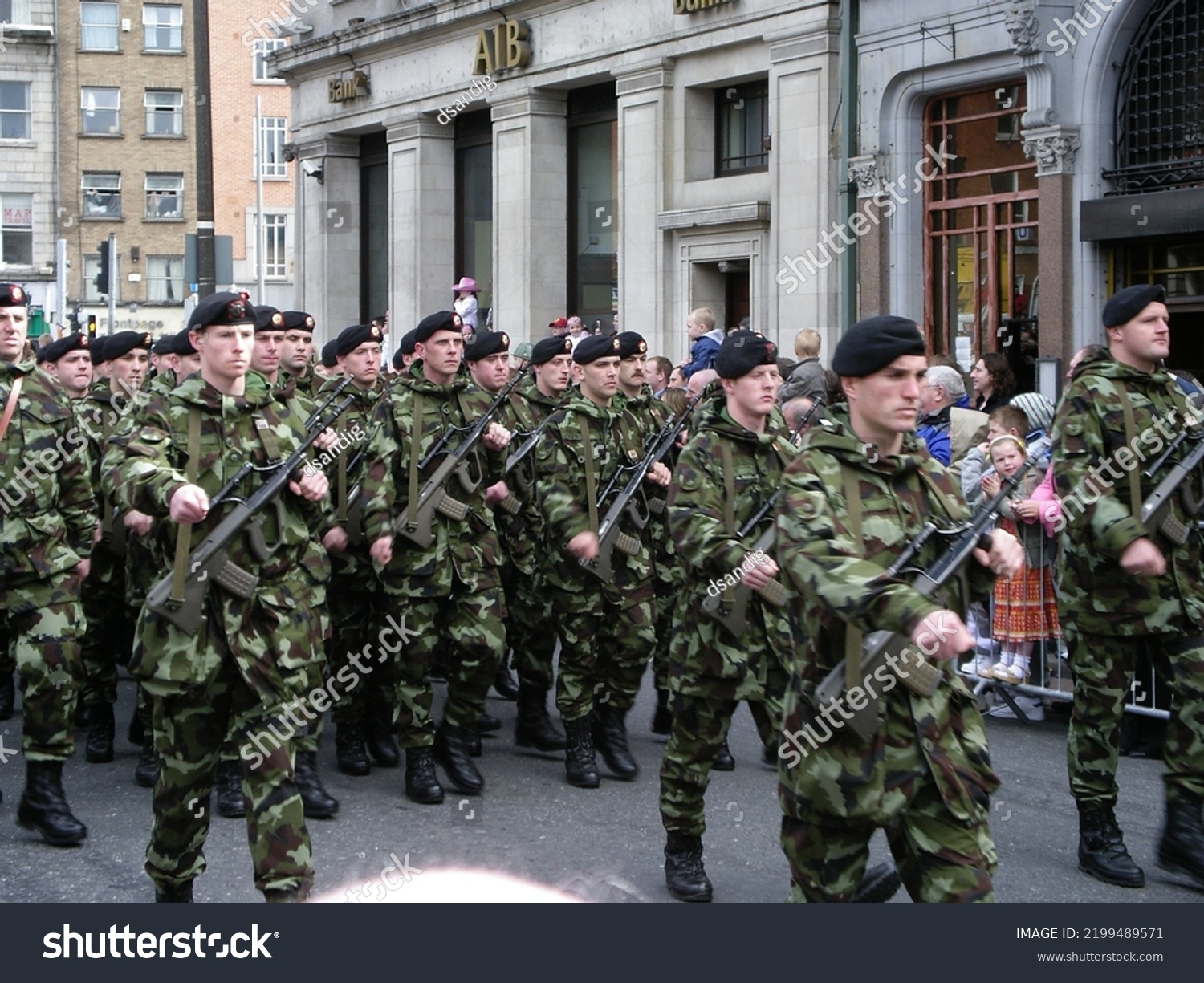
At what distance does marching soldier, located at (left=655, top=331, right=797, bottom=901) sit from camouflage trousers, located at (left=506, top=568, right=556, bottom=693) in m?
2.74

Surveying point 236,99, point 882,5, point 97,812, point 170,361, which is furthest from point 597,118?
point 236,99

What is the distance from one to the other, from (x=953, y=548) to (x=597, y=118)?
1956cm

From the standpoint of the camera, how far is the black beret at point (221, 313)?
597cm

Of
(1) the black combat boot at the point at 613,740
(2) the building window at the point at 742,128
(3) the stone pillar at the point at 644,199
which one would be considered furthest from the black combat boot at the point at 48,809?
(3) the stone pillar at the point at 644,199

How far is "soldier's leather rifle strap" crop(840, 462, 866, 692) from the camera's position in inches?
173

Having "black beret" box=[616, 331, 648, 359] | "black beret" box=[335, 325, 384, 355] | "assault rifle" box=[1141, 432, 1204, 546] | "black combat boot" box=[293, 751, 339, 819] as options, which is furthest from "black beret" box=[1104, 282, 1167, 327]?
"black beret" box=[335, 325, 384, 355]

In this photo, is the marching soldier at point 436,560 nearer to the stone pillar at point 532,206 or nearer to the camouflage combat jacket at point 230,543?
the camouflage combat jacket at point 230,543

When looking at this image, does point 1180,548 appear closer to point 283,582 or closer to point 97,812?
point 283,582

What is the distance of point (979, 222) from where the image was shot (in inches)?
672

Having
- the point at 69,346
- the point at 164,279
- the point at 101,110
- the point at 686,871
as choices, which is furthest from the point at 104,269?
the point at 101,110

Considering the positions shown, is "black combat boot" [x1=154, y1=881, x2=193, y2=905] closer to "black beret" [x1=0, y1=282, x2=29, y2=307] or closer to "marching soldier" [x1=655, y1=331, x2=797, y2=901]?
"marching soldier" [x1=655, y1=331, x2=797, y2=901]

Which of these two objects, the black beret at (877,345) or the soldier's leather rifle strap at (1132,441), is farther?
the soldier's leather rifle strap at (1132,441)

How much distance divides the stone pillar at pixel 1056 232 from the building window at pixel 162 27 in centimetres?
4648

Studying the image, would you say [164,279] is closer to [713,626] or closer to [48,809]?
[48,809]
